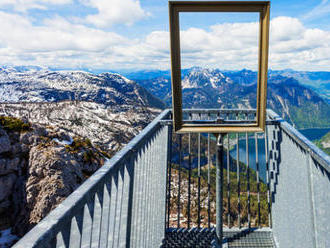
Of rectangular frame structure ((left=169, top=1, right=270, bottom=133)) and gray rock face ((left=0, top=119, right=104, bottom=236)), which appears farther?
gray rock face ((left=0, top=119, right=104, bottom=236))

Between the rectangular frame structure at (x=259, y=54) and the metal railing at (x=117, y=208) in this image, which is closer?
the metal railing at (x=117, y=208)

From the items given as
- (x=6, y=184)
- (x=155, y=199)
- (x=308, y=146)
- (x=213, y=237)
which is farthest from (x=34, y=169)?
(x=308, y=146)

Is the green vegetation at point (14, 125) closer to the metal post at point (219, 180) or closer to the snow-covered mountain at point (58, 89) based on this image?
the metal post at point (219, 180)

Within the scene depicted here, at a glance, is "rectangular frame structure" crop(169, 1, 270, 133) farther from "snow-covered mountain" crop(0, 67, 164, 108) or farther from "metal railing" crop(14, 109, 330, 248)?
"snow-covered mountain" crop(0, 67, 164, 108)

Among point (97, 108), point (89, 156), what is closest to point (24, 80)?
point (97, 108)

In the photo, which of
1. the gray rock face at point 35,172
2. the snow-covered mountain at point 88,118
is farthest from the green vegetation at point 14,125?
the snow-covered mountain at point 88,118

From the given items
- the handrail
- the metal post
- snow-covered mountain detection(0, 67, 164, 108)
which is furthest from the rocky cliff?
snow-covered mountain detection(0, 67, 164, 108)

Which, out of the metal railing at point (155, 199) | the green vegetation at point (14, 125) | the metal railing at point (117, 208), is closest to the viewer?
the metal railing at point (117, 208)

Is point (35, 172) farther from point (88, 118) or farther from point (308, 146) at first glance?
point (88, 118)
